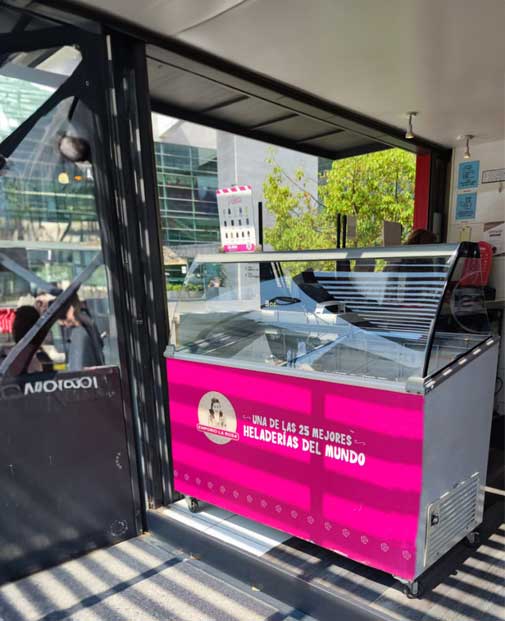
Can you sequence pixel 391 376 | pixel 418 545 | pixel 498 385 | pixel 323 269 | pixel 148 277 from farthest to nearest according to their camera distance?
pixel 498 385 < pixel 148 277 < pixel 323 269 < pixel 391 376 < pixel 418 545

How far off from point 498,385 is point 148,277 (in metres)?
3.19

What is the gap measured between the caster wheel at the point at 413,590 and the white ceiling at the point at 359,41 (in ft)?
7.78

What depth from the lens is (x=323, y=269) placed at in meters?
2.16

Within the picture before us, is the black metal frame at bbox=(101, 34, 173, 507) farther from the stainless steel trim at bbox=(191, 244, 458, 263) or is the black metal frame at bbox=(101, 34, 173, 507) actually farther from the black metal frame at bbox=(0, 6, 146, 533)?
the stainless steel trim at bbox=(191, 244, 458, 263)

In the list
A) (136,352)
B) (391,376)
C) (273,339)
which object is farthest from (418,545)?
(136,352)

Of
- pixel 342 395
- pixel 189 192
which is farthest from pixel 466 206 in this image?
pixel 189 192

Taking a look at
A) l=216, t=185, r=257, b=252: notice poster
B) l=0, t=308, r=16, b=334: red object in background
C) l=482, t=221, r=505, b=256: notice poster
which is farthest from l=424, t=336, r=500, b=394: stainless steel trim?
l=482, t=221, r=505, b=256: notice poster

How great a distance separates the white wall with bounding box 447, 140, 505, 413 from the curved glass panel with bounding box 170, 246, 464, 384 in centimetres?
246

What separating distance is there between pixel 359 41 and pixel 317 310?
1382 mm

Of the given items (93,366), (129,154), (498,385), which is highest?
(129,154)

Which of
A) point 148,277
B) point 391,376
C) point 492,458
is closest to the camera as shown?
point 391,376

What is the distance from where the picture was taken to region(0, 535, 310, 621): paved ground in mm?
1800

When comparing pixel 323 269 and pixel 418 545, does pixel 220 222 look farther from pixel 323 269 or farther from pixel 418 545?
pixel 418 545

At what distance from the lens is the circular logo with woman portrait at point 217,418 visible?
6.98ft
